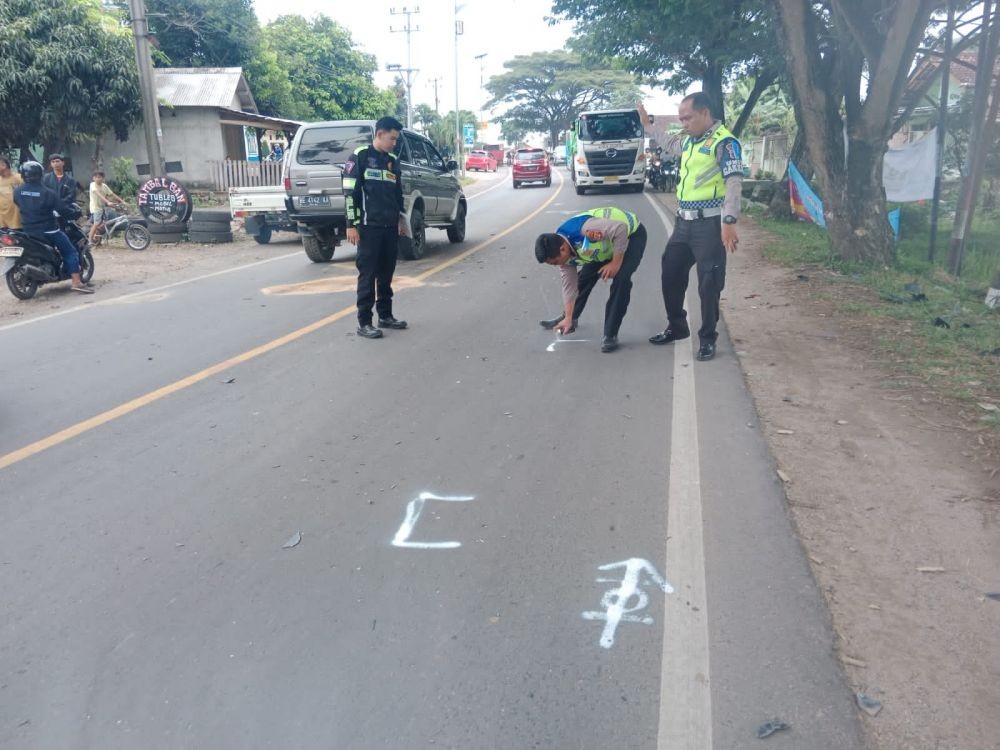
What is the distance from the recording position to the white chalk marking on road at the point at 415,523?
374cm

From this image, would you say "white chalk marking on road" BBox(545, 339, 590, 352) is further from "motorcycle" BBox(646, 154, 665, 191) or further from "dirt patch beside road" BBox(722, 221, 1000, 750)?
"motorcycle" BBox(646, 154, 665, 191)

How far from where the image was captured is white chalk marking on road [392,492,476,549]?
12.3 feet

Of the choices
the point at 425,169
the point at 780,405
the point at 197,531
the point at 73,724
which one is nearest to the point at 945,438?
the point at 780,405

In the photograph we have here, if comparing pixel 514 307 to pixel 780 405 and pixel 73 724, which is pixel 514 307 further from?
pixel 73 724

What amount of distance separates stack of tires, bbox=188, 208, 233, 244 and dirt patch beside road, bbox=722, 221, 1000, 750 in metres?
12.9

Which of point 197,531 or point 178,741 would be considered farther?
point 197,531

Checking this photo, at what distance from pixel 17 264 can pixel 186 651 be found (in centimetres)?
918

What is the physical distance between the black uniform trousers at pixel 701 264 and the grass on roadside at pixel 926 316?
1438 millimetres

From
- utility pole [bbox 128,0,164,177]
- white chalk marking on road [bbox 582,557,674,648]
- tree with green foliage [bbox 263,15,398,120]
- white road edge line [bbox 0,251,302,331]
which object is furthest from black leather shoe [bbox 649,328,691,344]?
tree with green foliage [bbox 263,15,398,120]

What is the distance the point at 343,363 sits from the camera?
22.5 feet

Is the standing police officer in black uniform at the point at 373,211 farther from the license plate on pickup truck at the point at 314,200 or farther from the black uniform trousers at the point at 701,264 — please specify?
the license plate on pickup truck at the point at 314,200

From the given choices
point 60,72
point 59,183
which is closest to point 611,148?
point 60,72

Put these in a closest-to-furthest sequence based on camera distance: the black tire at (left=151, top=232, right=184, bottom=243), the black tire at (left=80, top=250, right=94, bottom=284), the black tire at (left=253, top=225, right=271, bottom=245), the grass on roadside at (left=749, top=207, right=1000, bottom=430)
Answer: the grass on roadside at (left=749, top=207, right=1000, bottom=430) → the black tire at (left=80, top=250, right=94, bottom=284) → the black tire at (left=253, top=225, right=271, bottom=245) → the black tire at (left=151, top=232, right=184, bottom=243)

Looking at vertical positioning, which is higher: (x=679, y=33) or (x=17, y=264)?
(x=679, y=33)
